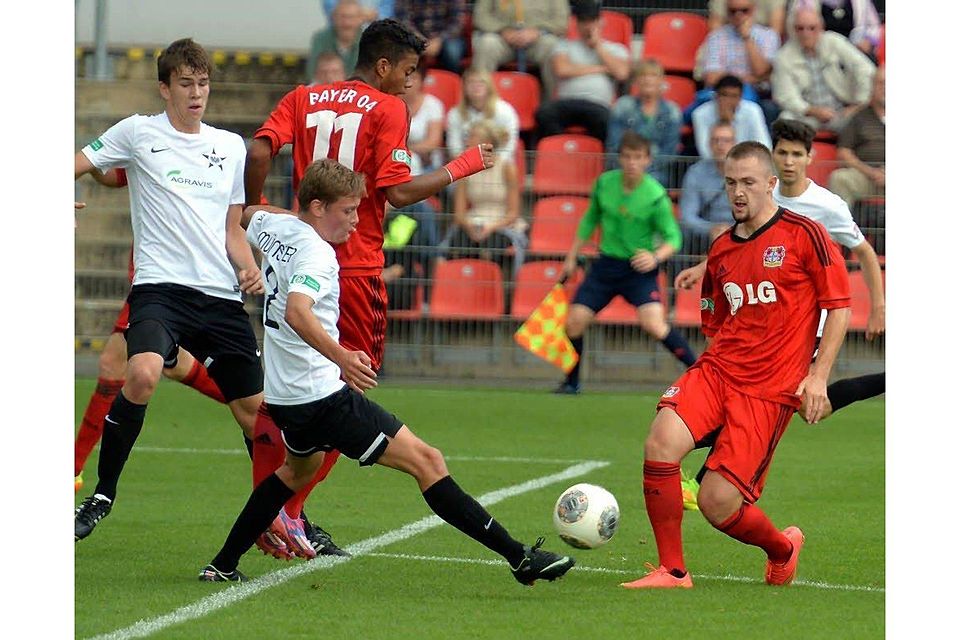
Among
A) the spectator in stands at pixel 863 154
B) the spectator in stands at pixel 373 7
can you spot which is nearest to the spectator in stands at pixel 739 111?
the spectator in stands at pixel 863 154

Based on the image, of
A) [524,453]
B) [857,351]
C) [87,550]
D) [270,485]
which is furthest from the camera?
[857,351]

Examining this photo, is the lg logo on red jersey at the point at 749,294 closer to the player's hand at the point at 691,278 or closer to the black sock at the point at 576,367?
the player's hand at the point at 691,278

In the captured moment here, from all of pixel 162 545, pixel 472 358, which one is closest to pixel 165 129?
Result: pixel 162 545

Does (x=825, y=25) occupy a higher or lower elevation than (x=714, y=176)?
higher

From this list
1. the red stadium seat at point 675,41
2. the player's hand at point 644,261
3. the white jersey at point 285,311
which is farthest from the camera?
the red stadium seat at point 675,41

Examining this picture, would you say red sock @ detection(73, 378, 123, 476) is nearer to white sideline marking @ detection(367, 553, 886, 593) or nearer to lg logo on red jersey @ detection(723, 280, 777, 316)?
white sideline marking @ detection(367, 553, 886, 593)

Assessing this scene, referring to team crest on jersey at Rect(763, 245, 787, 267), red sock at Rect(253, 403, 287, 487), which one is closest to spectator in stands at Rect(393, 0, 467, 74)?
red sock at Rect(253, 403, 287, 487)

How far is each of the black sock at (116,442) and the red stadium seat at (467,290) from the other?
8.76 m

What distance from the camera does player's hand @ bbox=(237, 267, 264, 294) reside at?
7225 mm

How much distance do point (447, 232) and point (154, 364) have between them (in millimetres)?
9254

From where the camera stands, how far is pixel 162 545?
728cm

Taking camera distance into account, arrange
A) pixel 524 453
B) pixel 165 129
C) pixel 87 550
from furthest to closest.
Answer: pixel 524 453, pixel 165 129, pixel 87 550

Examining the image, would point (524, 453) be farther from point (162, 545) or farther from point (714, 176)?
point (714, 176)

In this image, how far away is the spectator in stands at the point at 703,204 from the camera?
15.9 metres
